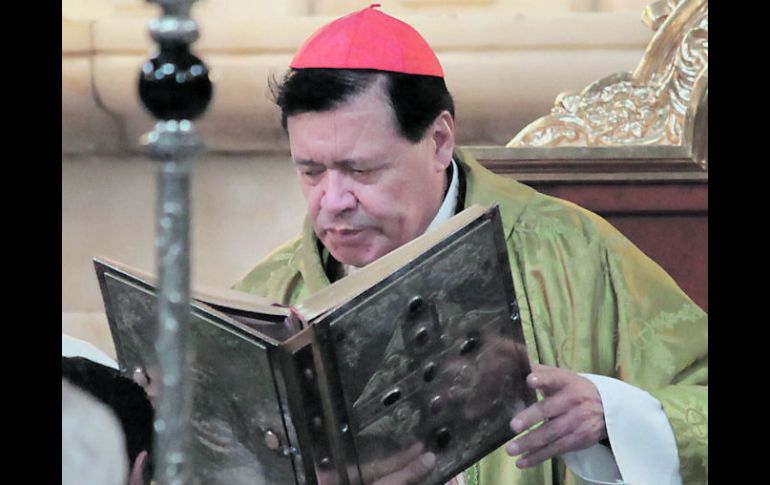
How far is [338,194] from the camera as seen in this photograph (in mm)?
3027

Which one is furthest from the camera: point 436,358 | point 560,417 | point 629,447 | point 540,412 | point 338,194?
point 338,194

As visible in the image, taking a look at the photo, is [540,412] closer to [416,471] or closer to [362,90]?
[416,471]

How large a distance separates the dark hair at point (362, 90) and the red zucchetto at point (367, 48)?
0.7 inches

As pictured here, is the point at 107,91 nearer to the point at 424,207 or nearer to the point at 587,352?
the point at 424,207

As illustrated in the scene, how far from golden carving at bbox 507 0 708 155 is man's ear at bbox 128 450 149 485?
1.54 metres

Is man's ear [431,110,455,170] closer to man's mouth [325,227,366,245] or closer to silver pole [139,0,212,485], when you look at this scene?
man's mouth [325,227,366,245]

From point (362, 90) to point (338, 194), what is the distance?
0.72ft

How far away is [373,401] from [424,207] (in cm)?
71

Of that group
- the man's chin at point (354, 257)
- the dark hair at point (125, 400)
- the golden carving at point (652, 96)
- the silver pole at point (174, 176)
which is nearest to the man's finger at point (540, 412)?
the man's chin at point (354, 257)

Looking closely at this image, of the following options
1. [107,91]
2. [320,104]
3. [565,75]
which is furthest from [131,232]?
[565,75]

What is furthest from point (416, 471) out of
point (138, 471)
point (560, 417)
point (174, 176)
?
point (174, 176)

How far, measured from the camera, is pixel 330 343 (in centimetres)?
240

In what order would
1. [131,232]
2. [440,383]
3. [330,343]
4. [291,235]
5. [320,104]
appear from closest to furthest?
[330,343]
[440,383]
[320,104]
[291,235]
[131,232]

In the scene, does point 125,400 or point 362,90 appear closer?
point 125,400
